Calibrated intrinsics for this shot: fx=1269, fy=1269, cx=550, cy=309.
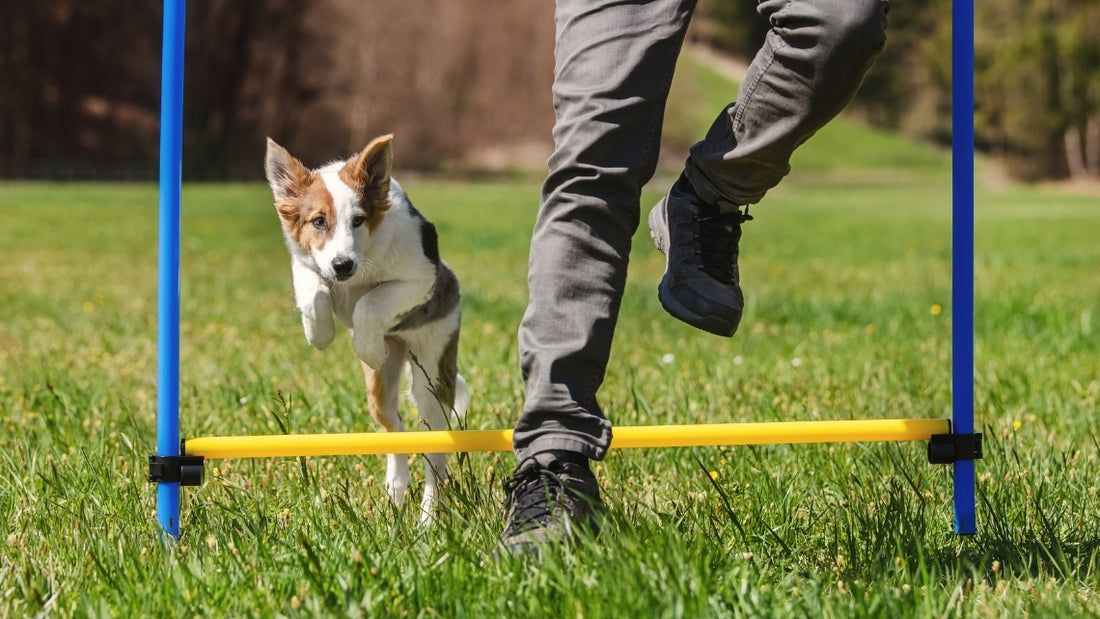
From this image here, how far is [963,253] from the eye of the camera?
98.3 inches

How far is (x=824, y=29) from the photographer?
2191 millimetres

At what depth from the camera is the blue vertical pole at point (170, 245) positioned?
2.36 metres

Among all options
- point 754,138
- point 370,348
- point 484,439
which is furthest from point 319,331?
point 754,138

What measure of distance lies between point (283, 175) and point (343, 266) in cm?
26

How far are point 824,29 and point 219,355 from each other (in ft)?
12.2

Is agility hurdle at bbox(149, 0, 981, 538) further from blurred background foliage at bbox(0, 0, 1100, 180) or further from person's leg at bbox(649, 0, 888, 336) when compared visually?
blurred background foliage at bbox(0, 0, 1100, 180)

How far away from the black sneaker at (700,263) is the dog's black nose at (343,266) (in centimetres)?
76

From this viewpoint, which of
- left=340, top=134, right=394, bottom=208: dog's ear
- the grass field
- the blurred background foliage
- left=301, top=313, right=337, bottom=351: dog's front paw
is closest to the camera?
the grass field

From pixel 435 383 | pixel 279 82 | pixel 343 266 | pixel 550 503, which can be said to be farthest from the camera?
pixel 279 82

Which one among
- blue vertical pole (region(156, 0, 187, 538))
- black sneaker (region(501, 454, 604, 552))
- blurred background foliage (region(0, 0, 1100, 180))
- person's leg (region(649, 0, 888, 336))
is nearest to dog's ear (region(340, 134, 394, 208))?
blue vertical pole (region(156, 0, 187, 538))

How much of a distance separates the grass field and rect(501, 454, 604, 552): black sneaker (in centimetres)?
6

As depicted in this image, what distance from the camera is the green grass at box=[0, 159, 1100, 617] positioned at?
79.0 inches

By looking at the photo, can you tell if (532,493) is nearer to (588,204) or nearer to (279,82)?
(588,204)

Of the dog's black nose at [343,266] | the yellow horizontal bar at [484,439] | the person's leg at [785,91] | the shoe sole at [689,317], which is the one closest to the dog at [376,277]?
the dog's black nose at [343,266]
